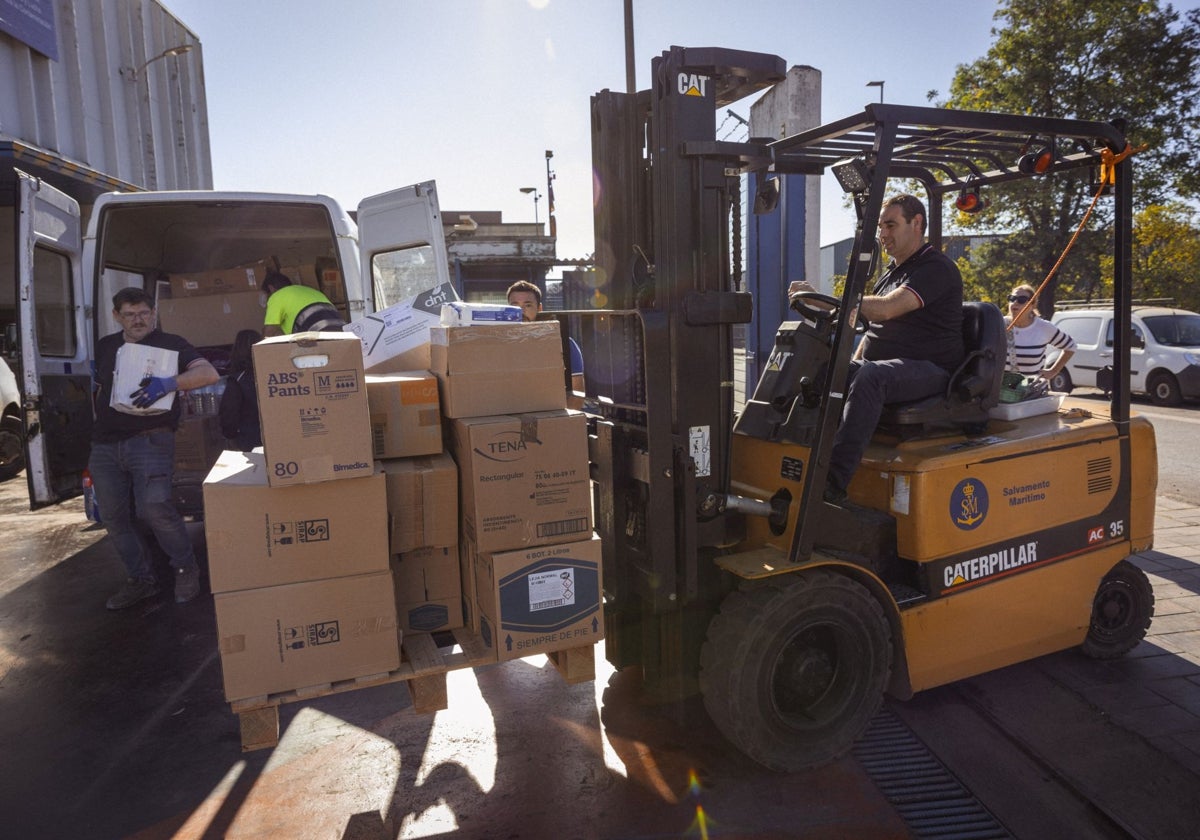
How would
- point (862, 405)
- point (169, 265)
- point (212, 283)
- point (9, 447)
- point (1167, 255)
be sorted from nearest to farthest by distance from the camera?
point (862, 405)
point (212, 283)
point (169, 265)
point (9, 447)
point (1167, 255)

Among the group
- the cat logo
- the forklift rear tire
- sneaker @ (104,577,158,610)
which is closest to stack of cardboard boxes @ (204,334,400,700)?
the forklift rear tire

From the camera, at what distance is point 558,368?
3.21 m

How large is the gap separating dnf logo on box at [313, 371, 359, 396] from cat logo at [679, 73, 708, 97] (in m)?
1.66

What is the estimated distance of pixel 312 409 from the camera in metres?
2.69

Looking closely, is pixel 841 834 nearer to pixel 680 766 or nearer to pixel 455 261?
pixel 680 766

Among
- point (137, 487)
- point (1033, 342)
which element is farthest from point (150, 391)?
point (1033, 342)

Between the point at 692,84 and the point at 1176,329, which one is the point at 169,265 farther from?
the point at 1176,329

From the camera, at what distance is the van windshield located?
14.1m

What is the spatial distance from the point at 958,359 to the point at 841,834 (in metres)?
2.09

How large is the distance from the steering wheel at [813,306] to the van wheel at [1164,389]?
13553 mm

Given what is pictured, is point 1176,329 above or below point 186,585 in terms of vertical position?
above

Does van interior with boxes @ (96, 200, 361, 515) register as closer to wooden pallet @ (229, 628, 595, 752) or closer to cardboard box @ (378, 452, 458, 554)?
cardboard box @ (378, 452, 458, 554)

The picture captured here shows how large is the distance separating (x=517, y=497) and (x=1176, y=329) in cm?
1575

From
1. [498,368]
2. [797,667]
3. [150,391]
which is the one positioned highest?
[498,368]
